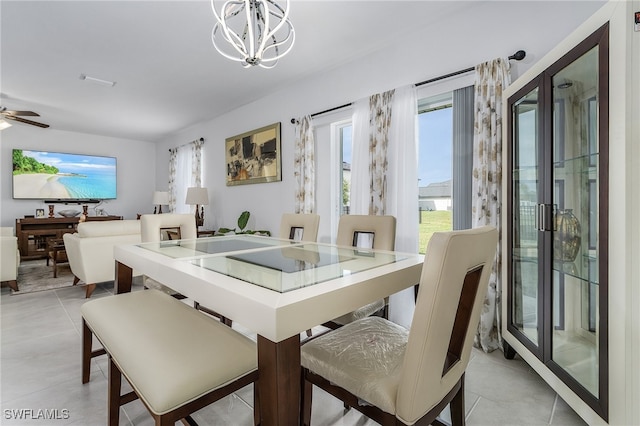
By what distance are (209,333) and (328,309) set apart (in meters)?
0.56

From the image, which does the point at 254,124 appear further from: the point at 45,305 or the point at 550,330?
the point at 550,330

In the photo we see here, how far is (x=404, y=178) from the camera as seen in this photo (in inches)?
107

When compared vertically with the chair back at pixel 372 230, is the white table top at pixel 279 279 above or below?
below

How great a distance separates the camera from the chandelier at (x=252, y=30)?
161 centimetres

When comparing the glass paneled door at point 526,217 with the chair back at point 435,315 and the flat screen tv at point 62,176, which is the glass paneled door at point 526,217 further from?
the flat screen tv at point 62,176

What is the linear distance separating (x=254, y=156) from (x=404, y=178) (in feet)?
7.90

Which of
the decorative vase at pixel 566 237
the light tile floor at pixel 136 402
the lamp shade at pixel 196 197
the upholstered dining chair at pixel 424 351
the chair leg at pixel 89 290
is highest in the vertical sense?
the lamp shade at pixel 196 197

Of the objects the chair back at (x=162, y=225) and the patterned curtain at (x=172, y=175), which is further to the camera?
the patterned curtain at (x=172, y=175)

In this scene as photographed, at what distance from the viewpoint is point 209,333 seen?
3.79 ft

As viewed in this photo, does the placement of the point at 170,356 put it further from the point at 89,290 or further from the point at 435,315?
the point at 89,290

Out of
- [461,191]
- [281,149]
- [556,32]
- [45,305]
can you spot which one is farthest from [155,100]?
[556,32]

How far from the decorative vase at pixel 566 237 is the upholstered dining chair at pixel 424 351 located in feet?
2.70

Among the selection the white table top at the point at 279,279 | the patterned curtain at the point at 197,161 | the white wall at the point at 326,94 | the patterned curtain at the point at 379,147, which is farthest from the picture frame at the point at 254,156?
the white table top at the point at 279,279

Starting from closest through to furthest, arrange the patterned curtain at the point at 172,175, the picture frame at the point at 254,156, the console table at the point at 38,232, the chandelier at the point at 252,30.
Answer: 1. the chandelier at the point at 252,30
2. the picture frame at the point at 254,156
3. the console table at the point at 38,232
4. the patterned curtain at the point at 172,175
